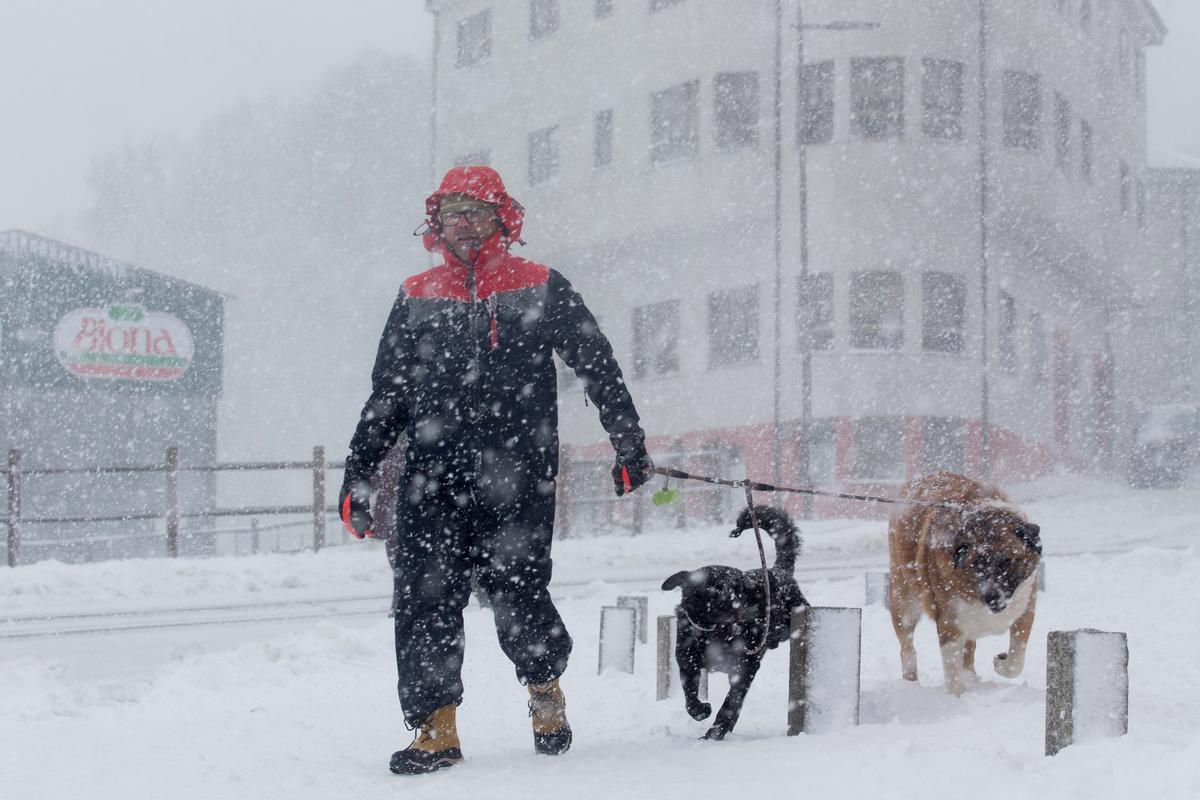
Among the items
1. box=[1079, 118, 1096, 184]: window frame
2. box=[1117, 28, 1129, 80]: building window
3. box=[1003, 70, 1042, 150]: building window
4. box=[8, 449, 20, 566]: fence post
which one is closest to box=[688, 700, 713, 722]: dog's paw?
box=[8, 449, 20, 566]: fence post

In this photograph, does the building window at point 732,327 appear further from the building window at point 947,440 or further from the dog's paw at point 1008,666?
the dog's paw at point 1008,666

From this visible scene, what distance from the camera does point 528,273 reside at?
13.9 ft

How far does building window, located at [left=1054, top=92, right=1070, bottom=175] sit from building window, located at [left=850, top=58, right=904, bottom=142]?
4.39 m

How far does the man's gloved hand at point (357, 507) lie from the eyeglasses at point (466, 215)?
994 mm

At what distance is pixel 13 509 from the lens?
14.5 m

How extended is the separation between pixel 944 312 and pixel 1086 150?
7.05m

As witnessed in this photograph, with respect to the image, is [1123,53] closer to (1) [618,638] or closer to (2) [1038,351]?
(2) [1038,351]

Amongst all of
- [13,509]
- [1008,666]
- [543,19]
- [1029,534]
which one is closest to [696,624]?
[1029,534]

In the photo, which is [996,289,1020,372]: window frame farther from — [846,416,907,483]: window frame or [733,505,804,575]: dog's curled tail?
[733,505,804,575]: dog's curled tail

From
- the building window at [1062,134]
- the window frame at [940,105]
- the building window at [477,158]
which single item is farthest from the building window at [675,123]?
the building window at [1062,134]

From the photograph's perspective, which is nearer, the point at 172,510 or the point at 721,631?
the point at 721,631

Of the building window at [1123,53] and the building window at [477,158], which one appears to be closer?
the building window at [477,158]

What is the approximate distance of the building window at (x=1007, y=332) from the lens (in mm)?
23125

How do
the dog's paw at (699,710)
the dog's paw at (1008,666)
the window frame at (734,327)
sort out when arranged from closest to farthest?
the dog's paw at (699,710) → the dog's paw at (1008,666) → the window frame at (734,327)
